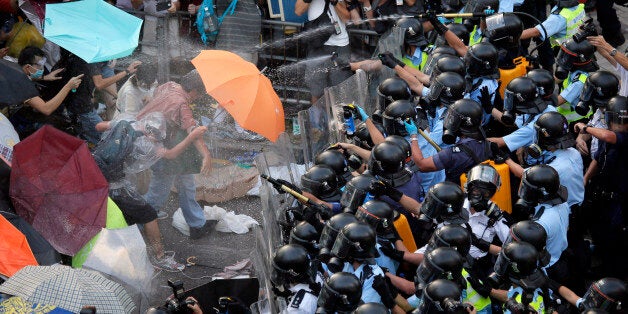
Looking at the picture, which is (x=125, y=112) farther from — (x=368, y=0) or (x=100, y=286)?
(x=100, y=286)

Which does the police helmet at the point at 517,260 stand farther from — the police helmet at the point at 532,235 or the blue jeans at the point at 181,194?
the blue jeans at the point at 181,194

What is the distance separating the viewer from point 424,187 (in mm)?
8172

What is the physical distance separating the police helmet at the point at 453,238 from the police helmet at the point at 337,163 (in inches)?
58.9

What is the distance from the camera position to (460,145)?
785 centimetres

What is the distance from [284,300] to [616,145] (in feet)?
10.6

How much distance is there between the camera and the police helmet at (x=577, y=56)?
879 cm

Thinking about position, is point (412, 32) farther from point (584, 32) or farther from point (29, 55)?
point (29, 55)

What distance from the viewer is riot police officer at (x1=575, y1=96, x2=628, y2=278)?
784 centimetres

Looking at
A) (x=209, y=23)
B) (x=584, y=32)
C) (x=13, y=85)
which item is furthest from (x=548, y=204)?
(x=209, y=23)

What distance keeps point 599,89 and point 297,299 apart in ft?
11.5

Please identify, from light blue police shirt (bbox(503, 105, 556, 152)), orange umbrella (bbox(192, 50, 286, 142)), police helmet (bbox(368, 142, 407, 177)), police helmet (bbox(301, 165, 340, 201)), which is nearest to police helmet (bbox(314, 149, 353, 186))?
police helmet (bbox(301, 165, 340, 201))

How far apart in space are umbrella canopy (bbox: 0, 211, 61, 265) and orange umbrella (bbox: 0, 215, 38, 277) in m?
0.20

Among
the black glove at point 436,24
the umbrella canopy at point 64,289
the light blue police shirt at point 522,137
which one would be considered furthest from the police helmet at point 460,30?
the umbrella canopy at point 64,289

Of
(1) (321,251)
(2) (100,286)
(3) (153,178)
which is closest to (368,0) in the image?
(3) (153,178)
